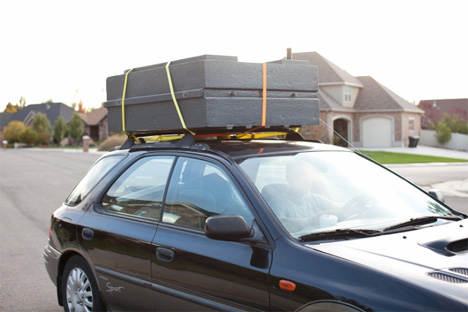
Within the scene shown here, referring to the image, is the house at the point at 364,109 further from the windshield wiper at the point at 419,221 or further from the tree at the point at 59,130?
the tree at the point at 59,130

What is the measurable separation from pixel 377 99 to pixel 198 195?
4478 cm

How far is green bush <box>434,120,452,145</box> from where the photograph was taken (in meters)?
49.3

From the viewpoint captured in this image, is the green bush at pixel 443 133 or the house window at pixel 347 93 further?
the green bush at pixel 443 133

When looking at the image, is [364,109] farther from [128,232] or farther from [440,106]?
[128,232]

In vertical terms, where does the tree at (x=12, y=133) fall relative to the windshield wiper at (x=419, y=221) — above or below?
below

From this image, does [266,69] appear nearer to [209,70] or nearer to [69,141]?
[209,70]

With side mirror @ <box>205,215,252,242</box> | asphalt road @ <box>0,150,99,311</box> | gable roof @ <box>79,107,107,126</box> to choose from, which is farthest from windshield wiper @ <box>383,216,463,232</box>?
gable roof @ <box>79,107,107,126</box>

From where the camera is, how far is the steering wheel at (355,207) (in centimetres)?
358

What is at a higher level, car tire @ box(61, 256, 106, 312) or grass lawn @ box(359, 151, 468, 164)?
car tire @ box(61, 256, 106, 312)

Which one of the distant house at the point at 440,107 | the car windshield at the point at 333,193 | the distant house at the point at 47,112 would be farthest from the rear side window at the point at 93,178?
the distant house at the point at 47,112

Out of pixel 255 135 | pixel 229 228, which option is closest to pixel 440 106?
pixel 255 135

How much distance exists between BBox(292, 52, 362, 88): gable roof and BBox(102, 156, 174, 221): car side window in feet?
134

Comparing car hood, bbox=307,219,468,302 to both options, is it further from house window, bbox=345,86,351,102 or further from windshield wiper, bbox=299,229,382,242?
house window, bbox=345,86,351,102

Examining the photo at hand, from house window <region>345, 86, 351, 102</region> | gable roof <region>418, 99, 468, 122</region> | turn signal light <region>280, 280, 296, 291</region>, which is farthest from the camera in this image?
gable roof <region>418, 99, 468, 122</region>
